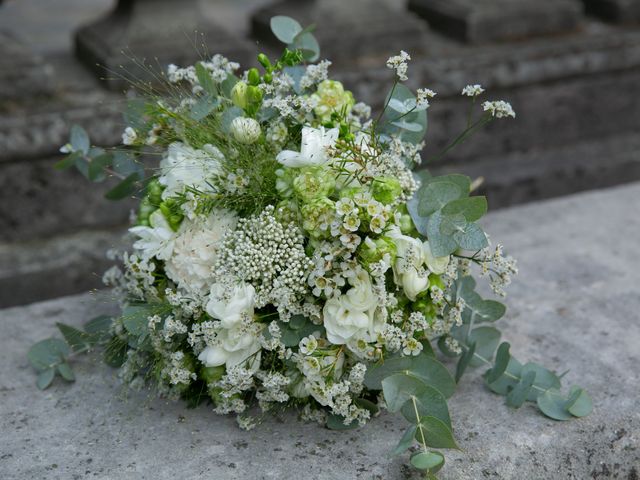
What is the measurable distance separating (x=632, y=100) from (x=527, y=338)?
1.82 m

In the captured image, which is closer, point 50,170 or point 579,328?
point 579,328

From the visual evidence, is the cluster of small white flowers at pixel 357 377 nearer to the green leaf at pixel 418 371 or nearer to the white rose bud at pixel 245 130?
the green leaf at pixel 418 371

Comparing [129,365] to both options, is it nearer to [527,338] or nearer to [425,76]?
[527,338]

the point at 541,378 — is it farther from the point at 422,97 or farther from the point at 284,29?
the point at 284,29

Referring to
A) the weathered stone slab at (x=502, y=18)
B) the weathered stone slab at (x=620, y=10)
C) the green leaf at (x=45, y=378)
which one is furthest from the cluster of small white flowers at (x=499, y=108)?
the weathered stone slab at (x=620, y=10)

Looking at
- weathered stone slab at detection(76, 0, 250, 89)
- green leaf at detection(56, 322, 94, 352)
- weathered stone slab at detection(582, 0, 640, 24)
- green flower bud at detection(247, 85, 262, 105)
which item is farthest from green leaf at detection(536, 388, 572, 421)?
weathered stone slab at detection(582, 0, 640, 24)

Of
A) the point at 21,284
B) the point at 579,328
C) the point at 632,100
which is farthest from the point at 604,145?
the point at 21,284

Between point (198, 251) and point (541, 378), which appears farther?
point (541, 378)

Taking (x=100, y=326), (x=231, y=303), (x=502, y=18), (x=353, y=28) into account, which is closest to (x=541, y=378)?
(x=231, y=303)

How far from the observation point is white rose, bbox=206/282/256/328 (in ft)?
4.36

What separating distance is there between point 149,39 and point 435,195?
1.51 meters

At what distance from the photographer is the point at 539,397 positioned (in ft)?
4.94

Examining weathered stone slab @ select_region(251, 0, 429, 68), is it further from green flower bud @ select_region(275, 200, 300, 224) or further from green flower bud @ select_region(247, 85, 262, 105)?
green flower bud @ select_region(275, 200, 300, 224)

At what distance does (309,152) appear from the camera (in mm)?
1358
